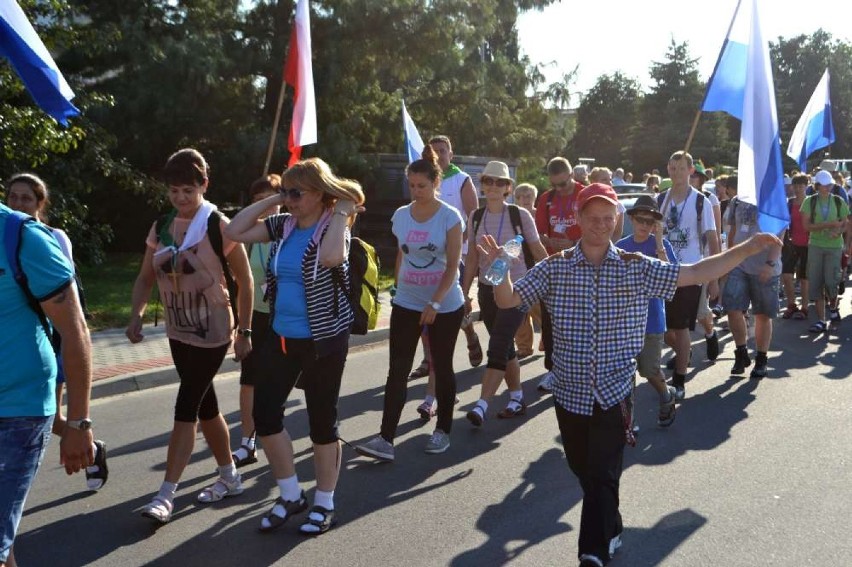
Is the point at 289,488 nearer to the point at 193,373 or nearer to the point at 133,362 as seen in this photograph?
the point at 193,373

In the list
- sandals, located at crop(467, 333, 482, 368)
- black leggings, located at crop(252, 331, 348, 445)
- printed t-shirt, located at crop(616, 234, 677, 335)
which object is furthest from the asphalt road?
sandals, located at crop(467, 333, 482, 368)

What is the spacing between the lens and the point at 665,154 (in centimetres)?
5772

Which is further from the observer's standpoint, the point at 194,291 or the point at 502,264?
the point at 194,291

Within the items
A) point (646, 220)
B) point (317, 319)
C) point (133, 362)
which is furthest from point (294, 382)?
point (133, 362)

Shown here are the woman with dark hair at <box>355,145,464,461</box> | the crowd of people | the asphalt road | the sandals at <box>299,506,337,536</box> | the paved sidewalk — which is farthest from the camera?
the paved sidewalk

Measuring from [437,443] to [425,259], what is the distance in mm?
1202

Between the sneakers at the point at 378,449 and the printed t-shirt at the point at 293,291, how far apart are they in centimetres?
154

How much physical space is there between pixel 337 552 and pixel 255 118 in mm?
14155

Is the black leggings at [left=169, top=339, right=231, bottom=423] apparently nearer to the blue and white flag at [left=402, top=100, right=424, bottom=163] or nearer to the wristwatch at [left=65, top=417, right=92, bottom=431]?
the wristwatch at [left=65, top=417, right=92, bottom=431]

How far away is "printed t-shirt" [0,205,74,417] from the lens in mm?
2824

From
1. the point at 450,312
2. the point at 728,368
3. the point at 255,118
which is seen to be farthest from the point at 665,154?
the point at 450,312

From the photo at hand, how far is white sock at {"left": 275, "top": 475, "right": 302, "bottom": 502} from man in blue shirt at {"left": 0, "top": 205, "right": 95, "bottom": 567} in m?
1.84

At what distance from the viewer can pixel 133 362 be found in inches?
346

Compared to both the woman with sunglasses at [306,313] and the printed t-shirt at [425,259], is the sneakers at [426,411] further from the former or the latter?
the woman with sunglasses at [306,313]
